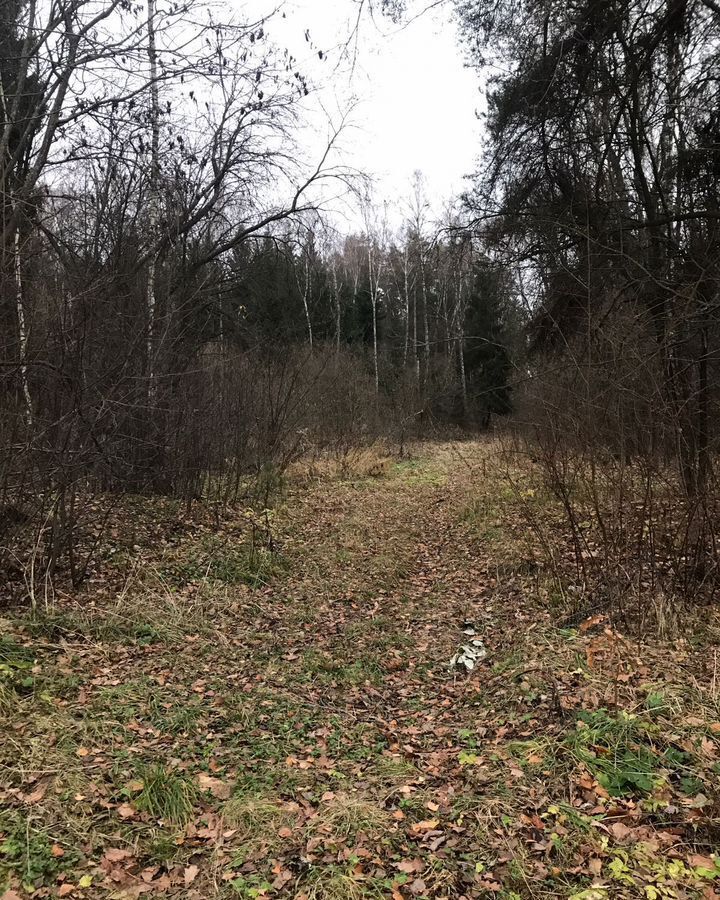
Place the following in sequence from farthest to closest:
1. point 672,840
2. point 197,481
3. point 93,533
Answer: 1. point 197,481
2. point 93,533
3. point 672,840

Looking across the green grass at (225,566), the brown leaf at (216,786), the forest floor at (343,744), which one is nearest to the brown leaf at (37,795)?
the forest floor at (343,744)

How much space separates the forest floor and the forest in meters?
0.02

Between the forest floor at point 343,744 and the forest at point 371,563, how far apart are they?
0.02 m

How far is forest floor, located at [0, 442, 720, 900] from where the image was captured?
2709 millimetres

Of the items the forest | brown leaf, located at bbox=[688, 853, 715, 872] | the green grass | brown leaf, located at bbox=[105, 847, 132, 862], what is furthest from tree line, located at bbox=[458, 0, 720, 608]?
brown leaf, located at bbox=[105, 847, 132, 862]

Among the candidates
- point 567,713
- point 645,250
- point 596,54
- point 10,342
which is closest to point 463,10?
point 596,54

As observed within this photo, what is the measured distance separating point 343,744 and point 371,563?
3.79 m

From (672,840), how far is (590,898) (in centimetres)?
55

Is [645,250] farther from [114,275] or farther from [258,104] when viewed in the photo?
[258,104]

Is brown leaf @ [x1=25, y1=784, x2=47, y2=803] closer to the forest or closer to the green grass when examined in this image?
the forest

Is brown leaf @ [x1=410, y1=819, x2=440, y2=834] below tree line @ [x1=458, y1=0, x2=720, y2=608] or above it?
below

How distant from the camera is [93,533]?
6.34 meters

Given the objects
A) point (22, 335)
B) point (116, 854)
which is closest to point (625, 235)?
point (22, 335)

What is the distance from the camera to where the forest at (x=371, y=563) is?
2.91 metres
